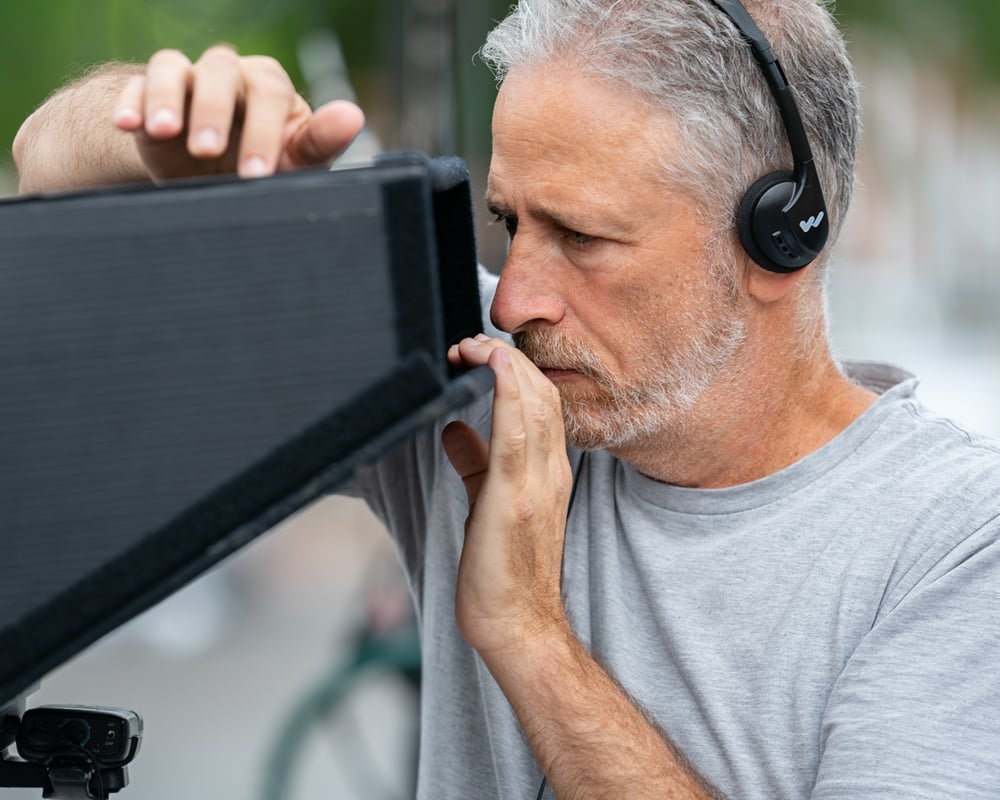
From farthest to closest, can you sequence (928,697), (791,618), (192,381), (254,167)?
(791,618) < (928,697) < (254,167) < (192,381)

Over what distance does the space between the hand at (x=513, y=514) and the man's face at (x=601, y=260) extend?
0.42ft

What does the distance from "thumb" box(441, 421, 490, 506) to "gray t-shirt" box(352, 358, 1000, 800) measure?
174 millimetres

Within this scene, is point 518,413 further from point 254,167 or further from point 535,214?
point 254,167

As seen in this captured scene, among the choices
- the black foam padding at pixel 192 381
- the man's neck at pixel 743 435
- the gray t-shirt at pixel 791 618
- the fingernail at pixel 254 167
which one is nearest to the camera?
the black foam padding at pixel 192 381

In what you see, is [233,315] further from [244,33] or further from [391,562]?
[244,33]

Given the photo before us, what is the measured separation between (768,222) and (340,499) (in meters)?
7.25

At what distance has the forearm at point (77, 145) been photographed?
1.45 metres

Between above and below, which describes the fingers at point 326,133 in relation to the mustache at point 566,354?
above

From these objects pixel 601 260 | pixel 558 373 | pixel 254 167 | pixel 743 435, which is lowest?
pixel 743 435

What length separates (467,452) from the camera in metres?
1.49

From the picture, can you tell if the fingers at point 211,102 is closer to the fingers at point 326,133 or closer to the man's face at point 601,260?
the fingers at point 326,133

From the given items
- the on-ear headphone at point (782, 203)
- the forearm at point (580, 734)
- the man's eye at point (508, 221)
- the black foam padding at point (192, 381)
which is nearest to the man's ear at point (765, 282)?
the on-ear headphone at point (782, 203)

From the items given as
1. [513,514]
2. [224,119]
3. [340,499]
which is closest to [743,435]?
[513,514]

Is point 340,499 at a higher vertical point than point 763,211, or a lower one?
lower
